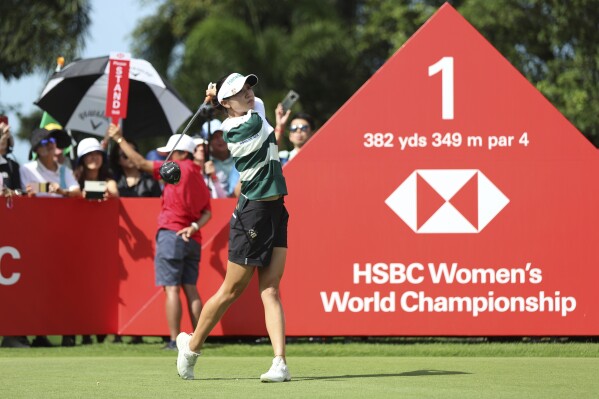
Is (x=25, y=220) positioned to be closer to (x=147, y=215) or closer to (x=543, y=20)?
(x=147, y=215)

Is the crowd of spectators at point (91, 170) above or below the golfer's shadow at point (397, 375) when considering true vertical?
above

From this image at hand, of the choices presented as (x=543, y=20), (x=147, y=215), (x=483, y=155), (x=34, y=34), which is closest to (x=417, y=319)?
(x=483, y=155)

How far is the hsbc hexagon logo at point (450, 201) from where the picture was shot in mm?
11812

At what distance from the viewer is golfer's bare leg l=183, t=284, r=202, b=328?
466 inches

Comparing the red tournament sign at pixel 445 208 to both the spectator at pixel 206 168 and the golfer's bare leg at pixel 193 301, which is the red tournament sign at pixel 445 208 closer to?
the golfer's bare leg at pixel 193 301

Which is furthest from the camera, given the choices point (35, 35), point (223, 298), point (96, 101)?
point (35, 35)

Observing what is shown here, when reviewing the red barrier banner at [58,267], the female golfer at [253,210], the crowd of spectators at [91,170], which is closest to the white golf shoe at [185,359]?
the female golfer at [253,210]

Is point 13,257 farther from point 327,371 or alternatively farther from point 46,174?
point 327,371

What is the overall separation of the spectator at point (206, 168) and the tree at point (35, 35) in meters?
17.9

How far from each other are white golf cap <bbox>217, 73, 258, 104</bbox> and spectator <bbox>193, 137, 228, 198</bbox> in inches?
186

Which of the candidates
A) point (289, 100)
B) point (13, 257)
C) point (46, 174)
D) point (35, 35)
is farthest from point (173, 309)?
point (35, 35)

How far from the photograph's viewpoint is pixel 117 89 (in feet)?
43.5

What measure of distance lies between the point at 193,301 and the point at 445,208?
8.15ft

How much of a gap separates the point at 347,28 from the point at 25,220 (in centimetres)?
2735
